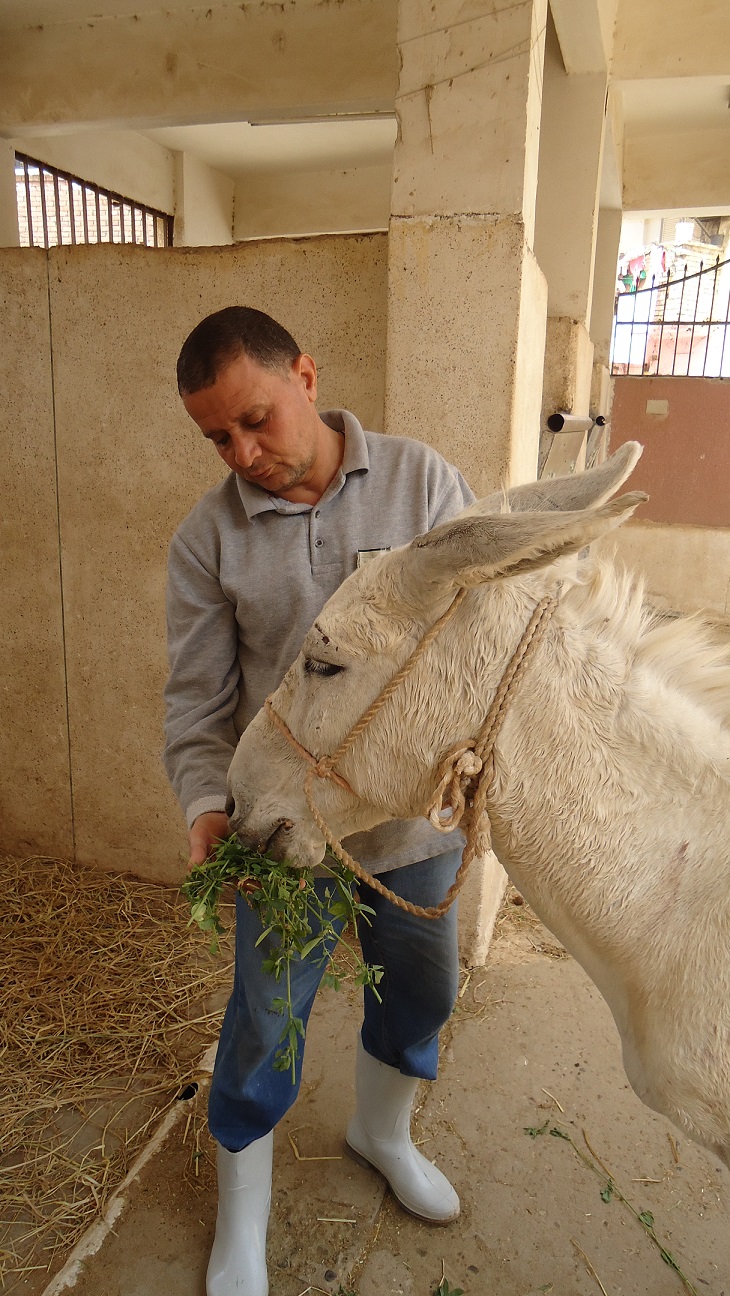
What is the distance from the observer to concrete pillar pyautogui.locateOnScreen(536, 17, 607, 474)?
5.09 metres

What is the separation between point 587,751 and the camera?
1480 millimetres

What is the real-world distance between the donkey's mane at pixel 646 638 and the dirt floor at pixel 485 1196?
1.76m

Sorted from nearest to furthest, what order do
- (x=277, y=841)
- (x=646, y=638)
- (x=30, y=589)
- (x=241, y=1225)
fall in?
(x=646, y=638) → (x=277, y=841) → (x=241, y=1225) → (x=30, y=589)

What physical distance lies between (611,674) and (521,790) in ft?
0.90

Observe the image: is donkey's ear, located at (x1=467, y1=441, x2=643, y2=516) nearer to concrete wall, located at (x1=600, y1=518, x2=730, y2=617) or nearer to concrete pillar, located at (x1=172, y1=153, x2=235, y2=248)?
concrete pillar, located at (x1=172, y1=153, x2=235, y2=248)

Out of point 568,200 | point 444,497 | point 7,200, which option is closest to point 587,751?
point 444,497

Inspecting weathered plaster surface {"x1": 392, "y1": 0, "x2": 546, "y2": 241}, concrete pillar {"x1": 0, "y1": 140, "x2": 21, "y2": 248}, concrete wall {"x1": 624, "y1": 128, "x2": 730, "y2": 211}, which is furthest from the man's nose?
concrete wall {"x1": 624, "y1": 128, "x2": 730, "y2": 211}

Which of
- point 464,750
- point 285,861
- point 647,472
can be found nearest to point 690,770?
point 464,750

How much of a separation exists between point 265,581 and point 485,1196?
2.01m

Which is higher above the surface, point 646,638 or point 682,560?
point 646,638

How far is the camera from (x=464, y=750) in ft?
4.87

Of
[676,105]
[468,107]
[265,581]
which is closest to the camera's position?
[265,581]

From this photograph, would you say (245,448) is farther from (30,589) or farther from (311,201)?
(311,201)

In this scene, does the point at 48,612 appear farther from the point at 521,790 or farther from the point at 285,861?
the point at 521,790
